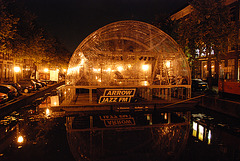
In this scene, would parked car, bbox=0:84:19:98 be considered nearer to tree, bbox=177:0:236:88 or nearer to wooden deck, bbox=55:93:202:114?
wooden deck, bbox=55:93:202:114

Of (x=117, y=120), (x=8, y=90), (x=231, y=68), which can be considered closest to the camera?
(x=117, y=120)

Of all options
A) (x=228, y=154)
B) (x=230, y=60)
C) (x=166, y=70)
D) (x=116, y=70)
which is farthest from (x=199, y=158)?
(x=230, y=60)

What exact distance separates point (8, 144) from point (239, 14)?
2848 centimetres

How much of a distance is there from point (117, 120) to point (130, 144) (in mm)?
2861

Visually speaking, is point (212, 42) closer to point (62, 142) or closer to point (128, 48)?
point (128, 48)

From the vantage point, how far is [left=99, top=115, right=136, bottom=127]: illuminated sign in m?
7.95

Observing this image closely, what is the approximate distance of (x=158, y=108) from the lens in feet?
35.3

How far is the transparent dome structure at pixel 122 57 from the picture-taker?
1167 centimetres

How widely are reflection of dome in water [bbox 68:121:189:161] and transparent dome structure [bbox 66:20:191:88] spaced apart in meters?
4.77

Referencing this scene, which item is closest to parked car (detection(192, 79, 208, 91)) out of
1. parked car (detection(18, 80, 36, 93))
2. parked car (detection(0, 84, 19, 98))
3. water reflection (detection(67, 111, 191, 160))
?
water reflection (detection(67, 111, 191, 160))

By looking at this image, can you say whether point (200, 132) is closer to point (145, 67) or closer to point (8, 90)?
point (145, 67)

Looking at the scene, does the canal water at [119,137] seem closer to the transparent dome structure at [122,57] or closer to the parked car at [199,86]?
the transparent dome structure at [122,57]

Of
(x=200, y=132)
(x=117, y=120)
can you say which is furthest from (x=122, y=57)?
(x=200, y=132)

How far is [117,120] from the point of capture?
8.58 m
